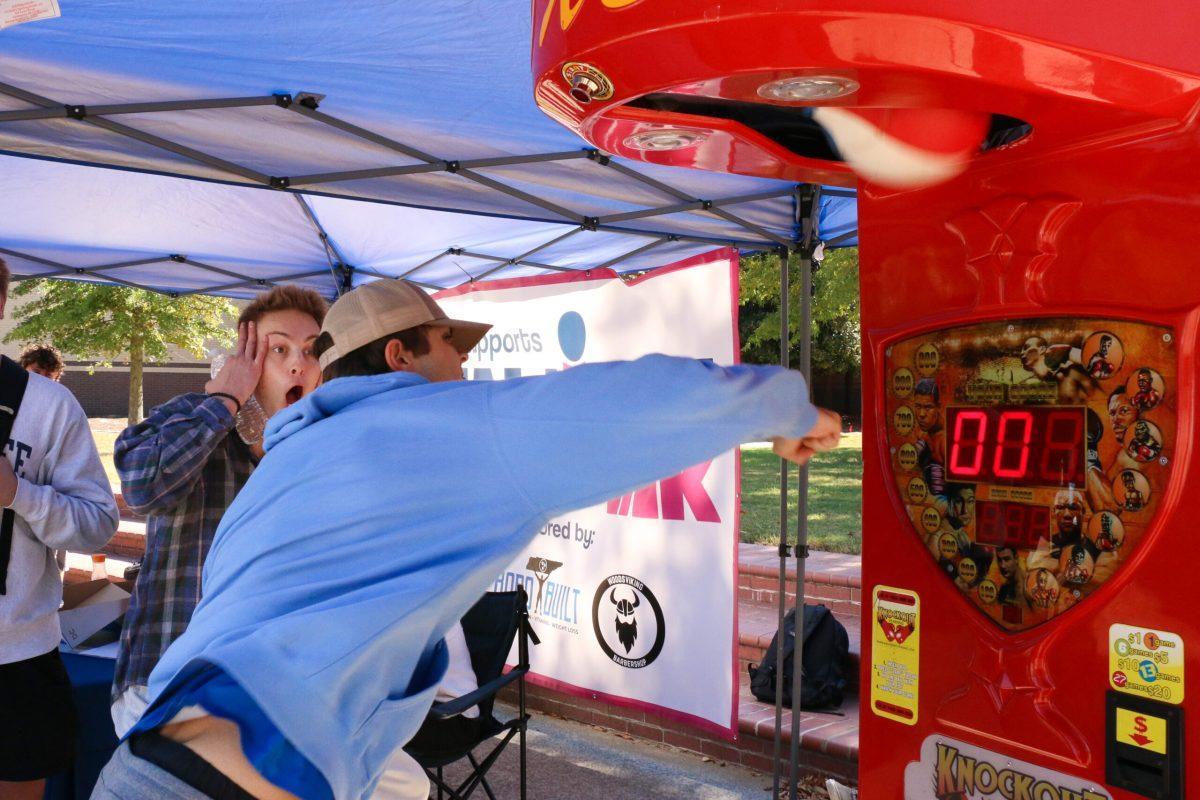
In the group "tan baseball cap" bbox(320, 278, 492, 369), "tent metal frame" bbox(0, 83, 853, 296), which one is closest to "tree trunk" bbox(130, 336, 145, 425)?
"tent metal frame" bbox(0, 83, 853, 296)

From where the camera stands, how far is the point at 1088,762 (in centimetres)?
167

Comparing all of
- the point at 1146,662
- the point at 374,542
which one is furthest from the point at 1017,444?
the point at 374,542

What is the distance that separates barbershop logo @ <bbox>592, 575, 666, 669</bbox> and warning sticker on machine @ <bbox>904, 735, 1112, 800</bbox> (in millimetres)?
2416

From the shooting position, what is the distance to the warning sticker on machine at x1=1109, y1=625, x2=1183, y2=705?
1568 millimetres

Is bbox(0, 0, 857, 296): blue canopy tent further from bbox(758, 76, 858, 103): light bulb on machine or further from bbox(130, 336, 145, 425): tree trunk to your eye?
bbox(130, 336, 145, 425): tree trunk

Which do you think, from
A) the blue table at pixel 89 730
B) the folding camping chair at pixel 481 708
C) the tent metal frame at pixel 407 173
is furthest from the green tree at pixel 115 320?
the folding camping chair at pixel 481 708

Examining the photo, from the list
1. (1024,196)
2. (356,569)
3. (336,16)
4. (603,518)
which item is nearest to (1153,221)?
(1024,196)

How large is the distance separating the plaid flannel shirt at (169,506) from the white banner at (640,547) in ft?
7.04

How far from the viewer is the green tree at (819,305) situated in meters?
9.90

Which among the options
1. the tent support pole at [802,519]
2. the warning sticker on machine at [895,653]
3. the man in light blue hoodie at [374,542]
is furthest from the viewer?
the tent support pole at [802,519]

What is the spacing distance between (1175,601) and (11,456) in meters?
2.56

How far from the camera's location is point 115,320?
15406 millimetres

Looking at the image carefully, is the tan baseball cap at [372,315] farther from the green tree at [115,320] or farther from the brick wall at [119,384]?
the brick wall at [119,384]

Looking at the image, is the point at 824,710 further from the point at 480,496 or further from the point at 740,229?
the point at 480,496
